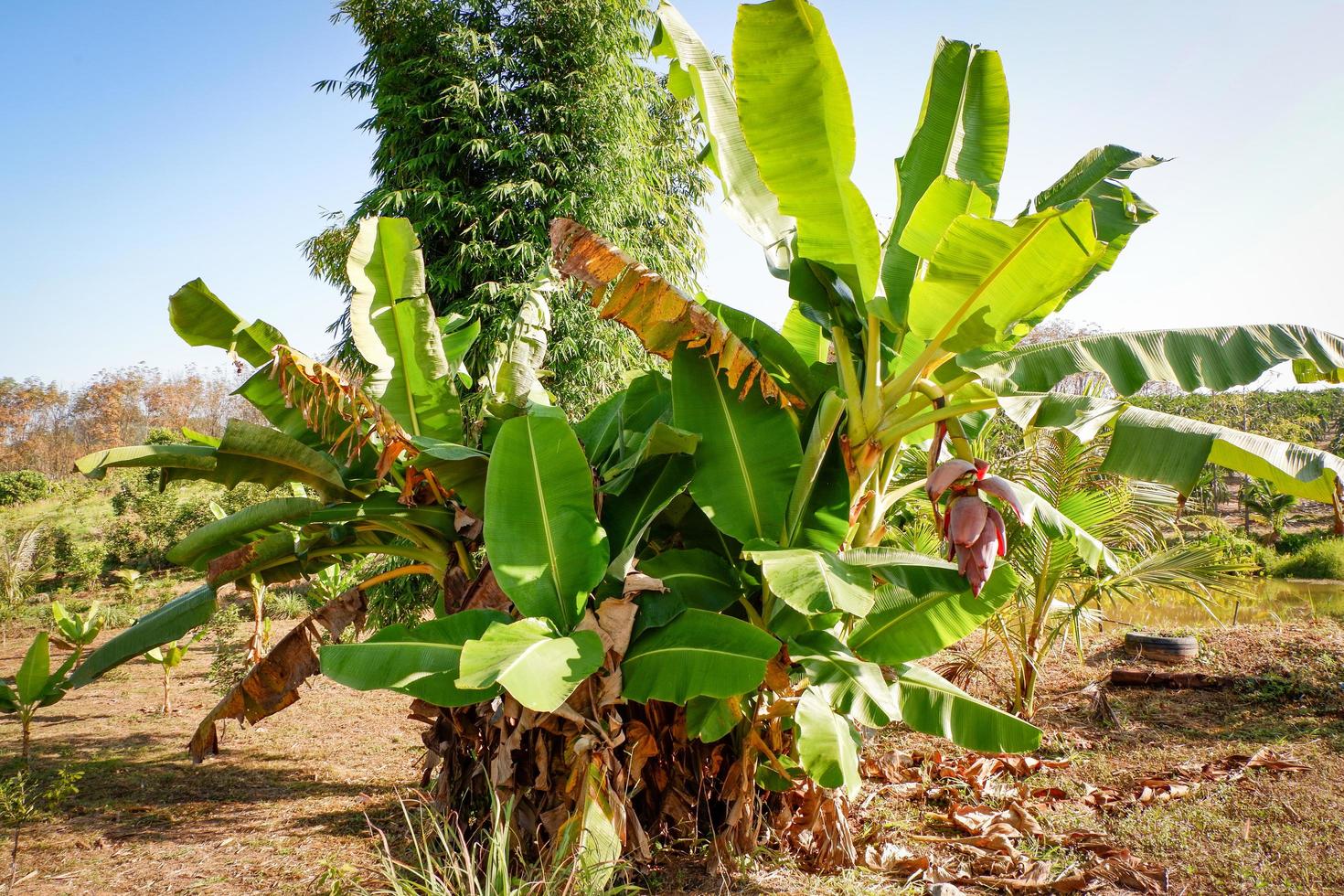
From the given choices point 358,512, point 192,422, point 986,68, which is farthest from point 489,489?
point 192,422

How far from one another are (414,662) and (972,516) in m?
2.23

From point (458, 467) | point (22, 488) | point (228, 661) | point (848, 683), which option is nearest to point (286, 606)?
point (228, 661)

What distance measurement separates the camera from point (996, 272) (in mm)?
2756

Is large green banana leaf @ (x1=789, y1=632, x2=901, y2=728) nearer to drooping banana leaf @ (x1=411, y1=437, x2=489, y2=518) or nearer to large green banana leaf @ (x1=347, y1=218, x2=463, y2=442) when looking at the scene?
drooping banana leaf @ (x1=411, y1=437, x2=489, y2=518)

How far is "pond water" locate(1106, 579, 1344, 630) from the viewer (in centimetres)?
1058

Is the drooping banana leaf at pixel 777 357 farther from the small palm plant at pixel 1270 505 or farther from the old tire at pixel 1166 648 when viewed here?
the small palm plant at pixel 1270 505

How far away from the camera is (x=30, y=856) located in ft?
13.2

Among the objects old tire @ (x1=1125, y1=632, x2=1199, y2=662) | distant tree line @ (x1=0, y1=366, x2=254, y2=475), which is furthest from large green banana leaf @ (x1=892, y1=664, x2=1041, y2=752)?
distant tree line @ (x1=0, y1=366, x2=254, y2=475)

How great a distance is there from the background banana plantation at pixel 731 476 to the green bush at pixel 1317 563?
1638 cm

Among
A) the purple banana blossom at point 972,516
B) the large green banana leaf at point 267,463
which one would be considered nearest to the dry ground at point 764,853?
the purple banana blossom at point 972,516

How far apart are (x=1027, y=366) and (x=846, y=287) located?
850 mm

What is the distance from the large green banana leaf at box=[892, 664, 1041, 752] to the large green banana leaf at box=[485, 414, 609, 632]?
5.17 feet

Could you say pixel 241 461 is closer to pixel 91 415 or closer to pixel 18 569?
pixel 18 569

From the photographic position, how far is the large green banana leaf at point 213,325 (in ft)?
12.3
